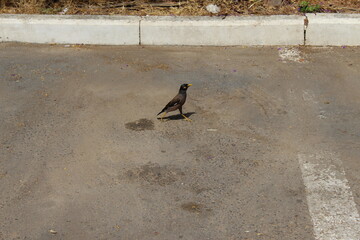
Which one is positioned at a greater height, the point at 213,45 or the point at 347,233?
the point at 213,45

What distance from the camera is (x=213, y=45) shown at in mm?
10688

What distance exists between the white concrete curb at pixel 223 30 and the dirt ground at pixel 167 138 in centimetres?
19

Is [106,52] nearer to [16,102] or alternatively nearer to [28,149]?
[16,102]

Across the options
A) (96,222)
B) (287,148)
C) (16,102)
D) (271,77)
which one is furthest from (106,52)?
(96,222)

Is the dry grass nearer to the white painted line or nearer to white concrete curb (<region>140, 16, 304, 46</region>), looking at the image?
white concrete curb (<region>140, 16, 304, 46</region>)

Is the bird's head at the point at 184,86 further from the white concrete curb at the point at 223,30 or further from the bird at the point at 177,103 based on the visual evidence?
the white concrete curb at the point at 223,30

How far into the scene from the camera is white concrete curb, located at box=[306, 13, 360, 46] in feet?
34.1

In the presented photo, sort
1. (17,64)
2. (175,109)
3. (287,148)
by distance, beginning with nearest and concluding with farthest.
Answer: (287,148) < (175,109) < (17,64)

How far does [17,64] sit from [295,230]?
5997 mm

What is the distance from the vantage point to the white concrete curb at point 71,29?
34.9 feet

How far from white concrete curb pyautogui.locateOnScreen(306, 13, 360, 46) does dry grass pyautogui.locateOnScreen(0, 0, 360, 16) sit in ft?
2.04

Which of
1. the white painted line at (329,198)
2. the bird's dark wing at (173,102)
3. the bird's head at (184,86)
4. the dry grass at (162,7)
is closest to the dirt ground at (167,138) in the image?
the white painted line at (329,198)

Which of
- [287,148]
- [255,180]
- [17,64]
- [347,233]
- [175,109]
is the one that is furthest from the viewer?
[17,64]

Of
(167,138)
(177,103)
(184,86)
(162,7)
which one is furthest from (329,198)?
(162,7)
